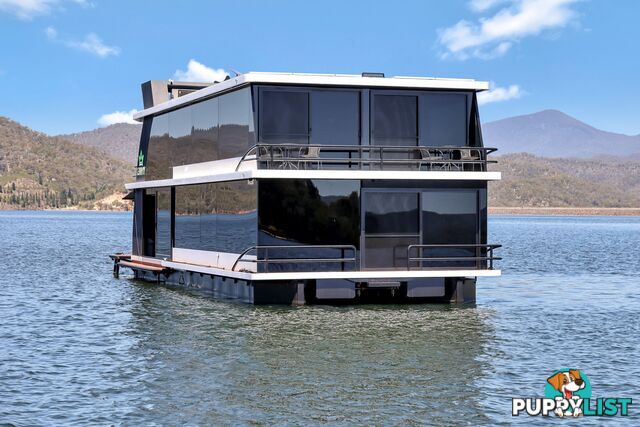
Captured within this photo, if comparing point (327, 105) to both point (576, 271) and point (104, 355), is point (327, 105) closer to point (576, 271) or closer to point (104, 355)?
point (104, 355)

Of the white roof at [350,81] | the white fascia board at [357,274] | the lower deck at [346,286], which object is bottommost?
the lower deck at [346,286]

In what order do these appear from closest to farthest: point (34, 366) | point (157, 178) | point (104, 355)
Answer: point (34, 366) → point (104, 355) → point (157, 178)

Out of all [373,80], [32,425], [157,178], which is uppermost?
[373,80]

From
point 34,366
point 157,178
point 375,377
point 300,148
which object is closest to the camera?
point 375,377

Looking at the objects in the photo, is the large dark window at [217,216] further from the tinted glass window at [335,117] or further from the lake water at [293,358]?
the tinted glass window at [335,117]

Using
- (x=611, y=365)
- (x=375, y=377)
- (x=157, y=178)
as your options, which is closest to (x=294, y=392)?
(x=375, y=377)

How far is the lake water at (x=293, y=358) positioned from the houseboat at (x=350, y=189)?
109 centimetres

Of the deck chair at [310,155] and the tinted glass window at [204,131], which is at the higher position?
the tinted glass window at [204,131]

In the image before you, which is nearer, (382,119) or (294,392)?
(294,392)

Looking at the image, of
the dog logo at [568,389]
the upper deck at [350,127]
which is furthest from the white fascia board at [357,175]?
the dog logo at [568,389]

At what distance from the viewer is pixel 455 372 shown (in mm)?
19297

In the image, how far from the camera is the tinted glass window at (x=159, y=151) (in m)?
35.5

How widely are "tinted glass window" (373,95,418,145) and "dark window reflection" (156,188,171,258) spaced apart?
1076 cm

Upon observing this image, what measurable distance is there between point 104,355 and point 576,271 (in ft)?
117
